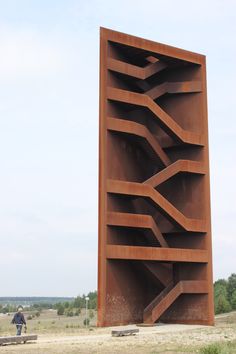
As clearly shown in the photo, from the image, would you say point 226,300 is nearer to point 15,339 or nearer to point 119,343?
point 119,343

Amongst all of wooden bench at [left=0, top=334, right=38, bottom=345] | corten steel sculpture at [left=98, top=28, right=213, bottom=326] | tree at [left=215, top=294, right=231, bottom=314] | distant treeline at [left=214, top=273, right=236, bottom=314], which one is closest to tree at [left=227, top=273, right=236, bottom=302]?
distant treeline at [left=214, top=273, right=236, bottom=314]

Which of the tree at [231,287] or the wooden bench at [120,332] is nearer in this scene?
the wooden bench at [120,332]

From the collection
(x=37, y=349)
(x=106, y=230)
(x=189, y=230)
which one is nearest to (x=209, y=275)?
(x=189, y=230)

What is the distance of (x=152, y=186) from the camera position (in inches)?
1288

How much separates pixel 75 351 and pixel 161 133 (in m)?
19.7

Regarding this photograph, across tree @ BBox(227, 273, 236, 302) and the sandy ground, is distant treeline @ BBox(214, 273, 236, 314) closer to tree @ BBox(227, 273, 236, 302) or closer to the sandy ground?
tree @ BBox(227, 273, 236, 302)

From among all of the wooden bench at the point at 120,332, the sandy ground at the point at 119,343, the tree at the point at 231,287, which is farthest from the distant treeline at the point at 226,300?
the wooden bench at the point at 120,332

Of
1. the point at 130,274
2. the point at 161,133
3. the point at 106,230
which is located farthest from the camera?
the point at 161,133

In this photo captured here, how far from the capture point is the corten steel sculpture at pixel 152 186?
3142 centimetres

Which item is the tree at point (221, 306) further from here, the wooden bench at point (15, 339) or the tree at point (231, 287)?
the wooden bench at point (15, 339)

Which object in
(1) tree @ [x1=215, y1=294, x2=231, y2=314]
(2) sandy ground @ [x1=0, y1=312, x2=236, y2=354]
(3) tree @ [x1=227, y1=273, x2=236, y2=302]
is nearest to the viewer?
(2) sandy ground @ [x1=0, y1=312, x2=236, y2=354]

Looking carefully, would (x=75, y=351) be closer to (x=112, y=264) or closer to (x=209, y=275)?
(x=112, y=264)

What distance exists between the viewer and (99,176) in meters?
31.4

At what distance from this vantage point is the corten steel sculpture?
3142 cm
